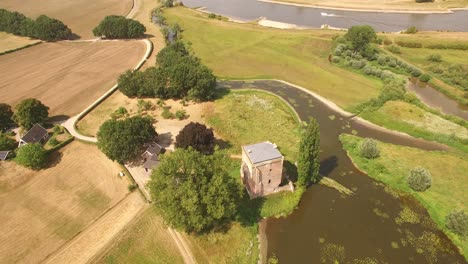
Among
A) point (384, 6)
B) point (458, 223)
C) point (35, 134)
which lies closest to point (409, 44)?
point (384, 6)

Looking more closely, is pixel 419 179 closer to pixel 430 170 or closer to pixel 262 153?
pixel 430 170

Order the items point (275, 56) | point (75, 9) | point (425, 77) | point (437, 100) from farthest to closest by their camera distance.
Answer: point (75, 9) → point (275, 56) → point (425, 77) → point (437, 100)

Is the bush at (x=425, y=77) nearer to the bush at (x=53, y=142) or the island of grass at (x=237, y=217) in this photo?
the island of grass at (x=237, y=217)

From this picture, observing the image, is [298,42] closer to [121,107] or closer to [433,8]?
[121,107]

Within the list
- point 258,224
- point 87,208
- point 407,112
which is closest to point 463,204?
point 407,112

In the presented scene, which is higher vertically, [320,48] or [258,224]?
[320,48]

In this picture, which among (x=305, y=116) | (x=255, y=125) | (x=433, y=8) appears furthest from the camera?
(x=433, y=8)
